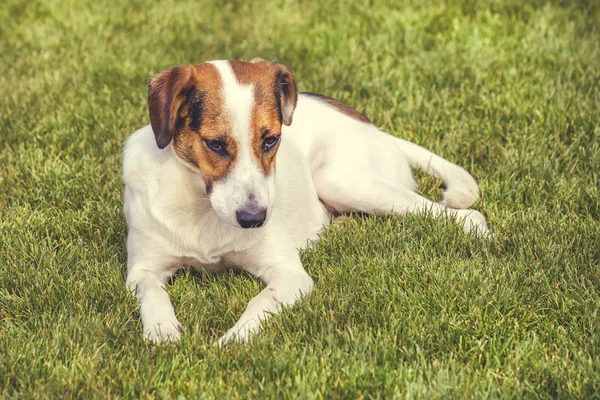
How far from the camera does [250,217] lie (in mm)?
3439

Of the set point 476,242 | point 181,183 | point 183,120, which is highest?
point 183,120

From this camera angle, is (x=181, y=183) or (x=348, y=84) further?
(x=348, y=84)

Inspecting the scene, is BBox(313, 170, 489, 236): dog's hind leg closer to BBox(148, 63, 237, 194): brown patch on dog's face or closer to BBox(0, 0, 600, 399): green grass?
BBox(0, 0, 600, 399): green grass

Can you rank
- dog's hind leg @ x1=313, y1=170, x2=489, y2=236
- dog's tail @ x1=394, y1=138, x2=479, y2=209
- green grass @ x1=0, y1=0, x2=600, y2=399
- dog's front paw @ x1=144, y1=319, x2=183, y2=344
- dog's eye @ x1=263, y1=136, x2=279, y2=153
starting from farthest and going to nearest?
1. dog's tail @ x1=394, y1=138, x2=479, y2=209
2. dog's hind leg @ x1=313, y1=170, x2=489, y2=236
3. dog's eye @ x1=263, y1=136, x2=279, y2=153
4. dog's front paw @ x1=144, y1=319, x2=183, y2=344
5. green grass @ x1=0, y1=0, x2=600, y2=399

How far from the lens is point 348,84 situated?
661cm

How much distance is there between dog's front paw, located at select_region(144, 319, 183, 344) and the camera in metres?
3.38

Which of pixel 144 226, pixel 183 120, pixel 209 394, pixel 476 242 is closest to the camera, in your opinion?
pixel 209 394

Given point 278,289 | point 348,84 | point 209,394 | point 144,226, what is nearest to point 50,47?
point 348,84

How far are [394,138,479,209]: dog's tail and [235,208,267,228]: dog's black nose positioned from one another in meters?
1.64

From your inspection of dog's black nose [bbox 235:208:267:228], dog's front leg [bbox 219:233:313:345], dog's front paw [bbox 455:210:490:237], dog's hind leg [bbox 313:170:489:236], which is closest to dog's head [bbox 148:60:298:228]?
dog's black nose [bbox 235:208:267:228]

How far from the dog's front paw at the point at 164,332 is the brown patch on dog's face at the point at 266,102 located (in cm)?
→ 81

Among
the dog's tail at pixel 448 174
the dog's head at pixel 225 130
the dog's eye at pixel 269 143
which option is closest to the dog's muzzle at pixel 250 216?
the dog's head at pixel 225 130

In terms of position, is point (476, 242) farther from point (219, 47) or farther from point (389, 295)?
point (219, 47)

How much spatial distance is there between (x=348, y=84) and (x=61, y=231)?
3011mm
